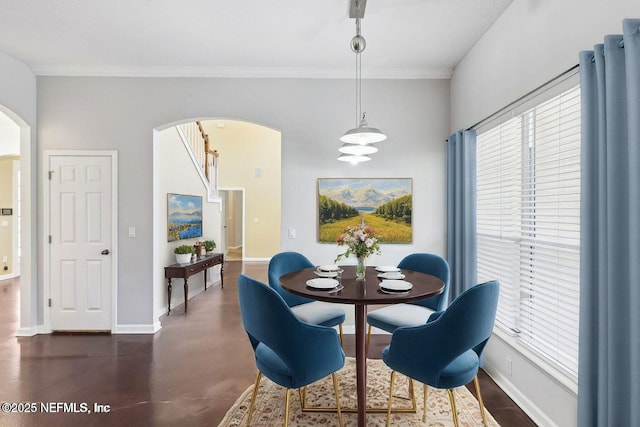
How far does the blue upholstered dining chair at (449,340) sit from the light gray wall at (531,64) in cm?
68

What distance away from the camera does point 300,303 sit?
9.45 ft

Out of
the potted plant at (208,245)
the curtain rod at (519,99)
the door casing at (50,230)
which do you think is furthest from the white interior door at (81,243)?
the curtain rod at (519,99)

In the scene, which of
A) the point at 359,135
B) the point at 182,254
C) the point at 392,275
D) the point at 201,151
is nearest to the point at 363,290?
the point at 392,275

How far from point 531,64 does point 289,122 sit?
7.49 feet

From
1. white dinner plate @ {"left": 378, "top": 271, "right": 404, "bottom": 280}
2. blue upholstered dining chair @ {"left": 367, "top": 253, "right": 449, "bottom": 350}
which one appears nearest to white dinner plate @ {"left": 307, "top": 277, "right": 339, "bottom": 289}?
white dinner plate @ {"left": 378, "top": 271, "right": 404, "bottom": 280}

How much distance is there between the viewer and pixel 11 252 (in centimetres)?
661

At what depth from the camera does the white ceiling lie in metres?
2.49

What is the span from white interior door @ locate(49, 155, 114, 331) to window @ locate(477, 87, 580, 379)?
3.96 m

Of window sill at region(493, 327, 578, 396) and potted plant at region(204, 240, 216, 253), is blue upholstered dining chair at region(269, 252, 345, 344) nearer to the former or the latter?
window sill at region(493, 327, 578, 396)

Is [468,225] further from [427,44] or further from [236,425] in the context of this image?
[236,425]

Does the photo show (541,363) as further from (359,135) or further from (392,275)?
(359,135)

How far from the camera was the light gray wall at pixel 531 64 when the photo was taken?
5.54ft

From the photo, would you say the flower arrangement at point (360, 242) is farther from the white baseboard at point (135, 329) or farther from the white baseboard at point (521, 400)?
the white baseboard at point (135, 329)

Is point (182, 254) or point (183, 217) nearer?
point (182, 254)
